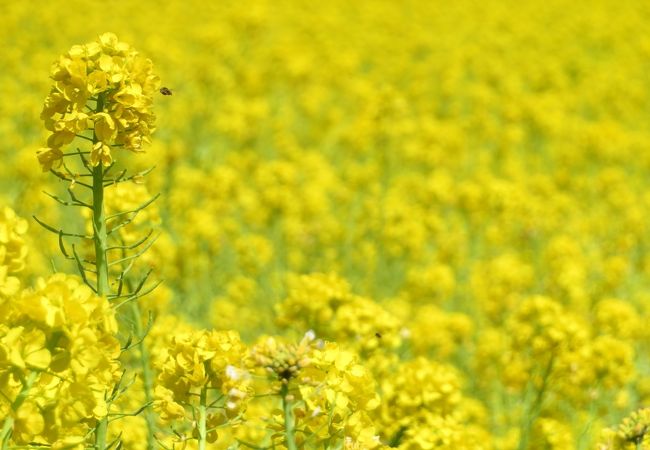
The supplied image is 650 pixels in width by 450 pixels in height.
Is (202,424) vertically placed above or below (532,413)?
above

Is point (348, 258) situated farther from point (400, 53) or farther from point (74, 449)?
point (400, 53)

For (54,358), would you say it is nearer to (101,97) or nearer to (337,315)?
(101,97)

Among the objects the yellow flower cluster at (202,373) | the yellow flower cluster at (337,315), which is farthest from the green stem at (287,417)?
the yellow flower cluster at (337,315)

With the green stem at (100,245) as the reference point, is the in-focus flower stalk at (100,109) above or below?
above

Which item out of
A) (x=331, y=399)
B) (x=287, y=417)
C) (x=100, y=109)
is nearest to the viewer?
(x=287, y=417)

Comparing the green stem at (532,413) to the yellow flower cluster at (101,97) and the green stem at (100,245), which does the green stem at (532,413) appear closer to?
the green stem at (100,245)

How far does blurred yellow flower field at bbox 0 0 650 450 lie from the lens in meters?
2.04

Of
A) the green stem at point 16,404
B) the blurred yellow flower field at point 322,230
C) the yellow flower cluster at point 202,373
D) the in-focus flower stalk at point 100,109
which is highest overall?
the in-focus flower stalk at point 100,109

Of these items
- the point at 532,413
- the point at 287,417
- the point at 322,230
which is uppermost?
the point at 287,417

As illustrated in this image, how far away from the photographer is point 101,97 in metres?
2.09

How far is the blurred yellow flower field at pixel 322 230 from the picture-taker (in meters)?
2.04

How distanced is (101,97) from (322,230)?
5140 mm

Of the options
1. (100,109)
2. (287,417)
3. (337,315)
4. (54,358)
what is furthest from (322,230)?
(54,358)

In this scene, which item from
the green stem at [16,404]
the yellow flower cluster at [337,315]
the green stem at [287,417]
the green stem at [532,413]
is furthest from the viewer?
the green stem at [532,413]
